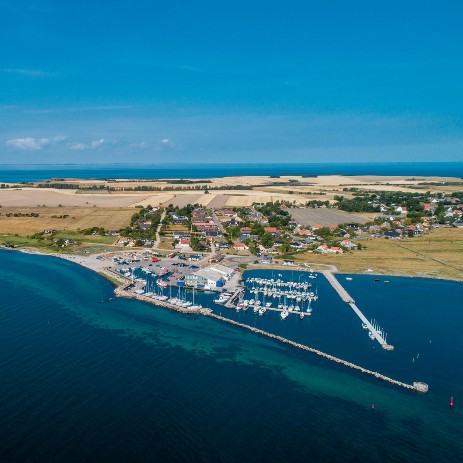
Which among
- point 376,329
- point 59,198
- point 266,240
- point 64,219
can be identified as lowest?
point 376,329

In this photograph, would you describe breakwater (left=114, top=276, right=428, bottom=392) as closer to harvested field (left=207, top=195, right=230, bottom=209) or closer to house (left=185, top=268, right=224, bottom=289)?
house (left=185, top=268, right=224, bottom=289)

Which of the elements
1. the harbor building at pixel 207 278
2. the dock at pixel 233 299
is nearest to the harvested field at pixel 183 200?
the harbor building at pixel 207 278

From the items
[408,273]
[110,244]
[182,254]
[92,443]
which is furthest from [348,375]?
[110,244]

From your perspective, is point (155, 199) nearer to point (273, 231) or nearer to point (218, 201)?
point (218, 201)

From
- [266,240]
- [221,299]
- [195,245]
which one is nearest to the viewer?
[221,299]

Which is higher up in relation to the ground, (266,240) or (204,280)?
(266,240)

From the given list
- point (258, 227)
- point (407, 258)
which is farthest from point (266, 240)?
point (407, 258)

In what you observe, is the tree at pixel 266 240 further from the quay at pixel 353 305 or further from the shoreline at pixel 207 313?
the quay at pixel 353 305
